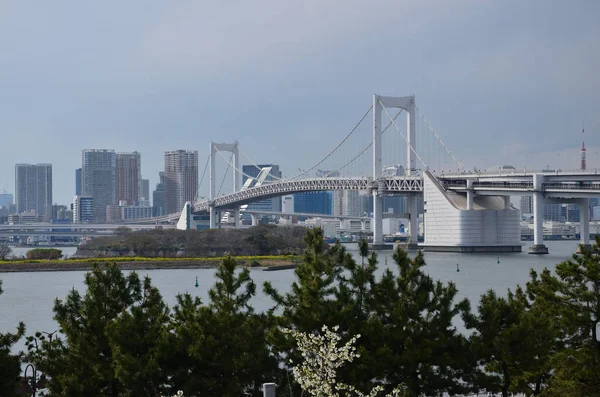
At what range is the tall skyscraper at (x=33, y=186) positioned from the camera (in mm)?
144625

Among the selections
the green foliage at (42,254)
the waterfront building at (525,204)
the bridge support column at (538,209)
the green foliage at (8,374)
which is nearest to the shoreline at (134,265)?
the green foliage at (42,254)

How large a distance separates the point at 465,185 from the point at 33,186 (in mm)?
117820

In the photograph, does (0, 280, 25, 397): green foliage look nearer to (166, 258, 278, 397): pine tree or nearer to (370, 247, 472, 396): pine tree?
(166, 258, 278, 397): pine tree

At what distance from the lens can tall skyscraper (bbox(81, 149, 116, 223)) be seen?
13650 cm

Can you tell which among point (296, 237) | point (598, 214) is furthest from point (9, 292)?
point (598, 214)

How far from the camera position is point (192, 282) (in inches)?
1030

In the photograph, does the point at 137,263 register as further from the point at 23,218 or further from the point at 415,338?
the point at 23,218

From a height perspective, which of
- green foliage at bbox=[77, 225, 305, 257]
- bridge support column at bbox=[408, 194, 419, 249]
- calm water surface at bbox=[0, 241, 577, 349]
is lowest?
calm water surface at bbox=[0, 241, 577, 349]

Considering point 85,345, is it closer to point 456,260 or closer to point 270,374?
point 270,374

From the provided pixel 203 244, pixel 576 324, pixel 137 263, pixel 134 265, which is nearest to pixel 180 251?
pixel 203 244

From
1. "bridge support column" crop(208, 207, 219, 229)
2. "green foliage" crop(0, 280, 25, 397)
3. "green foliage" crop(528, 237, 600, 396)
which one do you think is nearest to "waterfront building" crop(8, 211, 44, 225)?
"bridge support column" crop(208, 207, 219, 229)

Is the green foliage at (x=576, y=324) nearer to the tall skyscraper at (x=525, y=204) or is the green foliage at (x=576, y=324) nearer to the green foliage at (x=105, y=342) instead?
the green foliage at (x=105, y=342)

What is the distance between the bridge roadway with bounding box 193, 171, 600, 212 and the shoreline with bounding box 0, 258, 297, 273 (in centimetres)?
985

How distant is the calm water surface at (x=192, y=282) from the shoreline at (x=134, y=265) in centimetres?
112
